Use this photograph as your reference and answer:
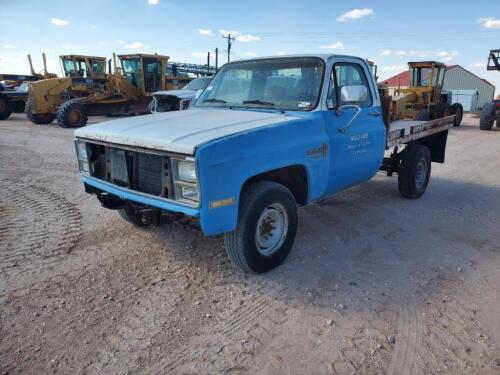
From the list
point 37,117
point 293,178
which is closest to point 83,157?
point 293,178

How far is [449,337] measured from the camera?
294cm

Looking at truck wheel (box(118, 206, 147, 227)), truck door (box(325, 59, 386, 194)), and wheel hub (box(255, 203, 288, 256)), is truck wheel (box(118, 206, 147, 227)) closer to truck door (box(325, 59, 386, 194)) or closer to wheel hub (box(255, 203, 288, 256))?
wheel hub (box(255, 203, 288, 256))

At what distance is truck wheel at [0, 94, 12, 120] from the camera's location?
18.5 metres

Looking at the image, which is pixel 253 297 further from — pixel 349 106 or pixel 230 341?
pixel 349 106

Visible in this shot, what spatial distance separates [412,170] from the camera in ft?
20.3

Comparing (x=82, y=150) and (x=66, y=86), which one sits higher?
(x=66, y=86)

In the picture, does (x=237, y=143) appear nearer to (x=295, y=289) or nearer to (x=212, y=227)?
(x=212, y=227)

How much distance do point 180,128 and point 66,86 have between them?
54.0 ft

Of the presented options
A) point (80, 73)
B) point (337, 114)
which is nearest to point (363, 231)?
point (337, 114)

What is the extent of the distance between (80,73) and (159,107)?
28.4ft

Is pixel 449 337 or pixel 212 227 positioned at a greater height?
pixel 212 227

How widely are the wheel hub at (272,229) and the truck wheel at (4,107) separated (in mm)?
19166

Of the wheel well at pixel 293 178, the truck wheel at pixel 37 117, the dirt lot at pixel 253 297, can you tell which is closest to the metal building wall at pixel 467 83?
the truck wheel at pixel 37 117

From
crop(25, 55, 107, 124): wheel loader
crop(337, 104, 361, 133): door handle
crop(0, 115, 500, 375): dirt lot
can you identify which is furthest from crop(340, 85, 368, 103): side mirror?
crop(25, 55, 107, 124): wheel loader
